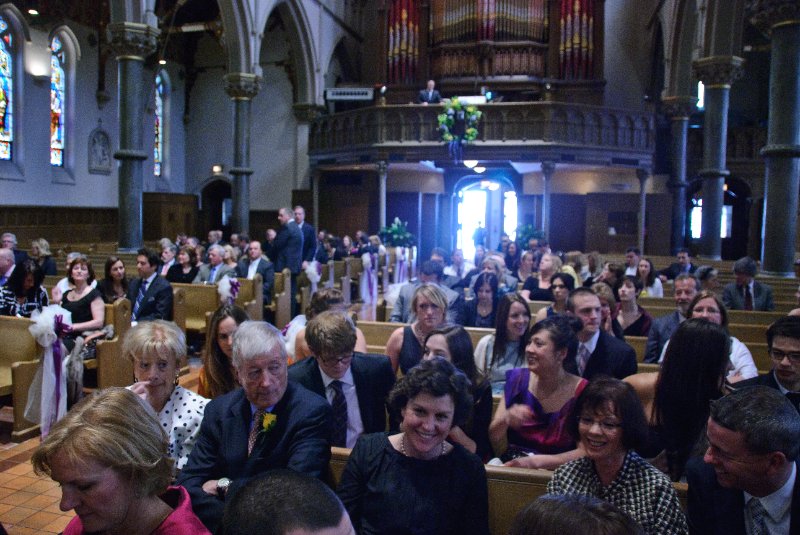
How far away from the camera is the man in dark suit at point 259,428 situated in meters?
2.46

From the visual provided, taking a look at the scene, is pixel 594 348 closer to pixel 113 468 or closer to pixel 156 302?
pixel 113 468

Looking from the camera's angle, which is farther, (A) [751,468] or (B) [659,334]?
(B) [659,334]

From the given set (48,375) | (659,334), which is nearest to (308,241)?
(48,375)

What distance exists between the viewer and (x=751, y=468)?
6.32ft

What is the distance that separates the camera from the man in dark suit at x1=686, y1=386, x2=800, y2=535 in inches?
75.2

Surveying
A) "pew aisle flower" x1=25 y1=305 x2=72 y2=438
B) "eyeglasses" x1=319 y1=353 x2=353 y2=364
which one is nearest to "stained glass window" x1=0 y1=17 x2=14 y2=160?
"pew aisle flower" x1=25 y1=305 x2=72 y2=438

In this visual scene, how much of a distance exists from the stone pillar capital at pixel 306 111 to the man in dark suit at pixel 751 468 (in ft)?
59.1

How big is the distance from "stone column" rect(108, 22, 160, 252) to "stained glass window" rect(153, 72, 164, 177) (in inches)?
349

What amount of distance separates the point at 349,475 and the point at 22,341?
4440mm

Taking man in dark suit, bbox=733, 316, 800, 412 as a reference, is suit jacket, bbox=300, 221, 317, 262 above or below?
above

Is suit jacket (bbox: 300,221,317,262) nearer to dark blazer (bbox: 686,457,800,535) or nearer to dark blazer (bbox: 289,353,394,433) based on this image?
dark blazer (bbox: 289,353,394,433)

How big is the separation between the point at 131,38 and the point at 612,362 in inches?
383

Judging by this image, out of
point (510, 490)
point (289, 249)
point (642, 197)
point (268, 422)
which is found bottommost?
point (510, 490)

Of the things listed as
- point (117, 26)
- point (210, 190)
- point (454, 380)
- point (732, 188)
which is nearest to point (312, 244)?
point (117, 26)
